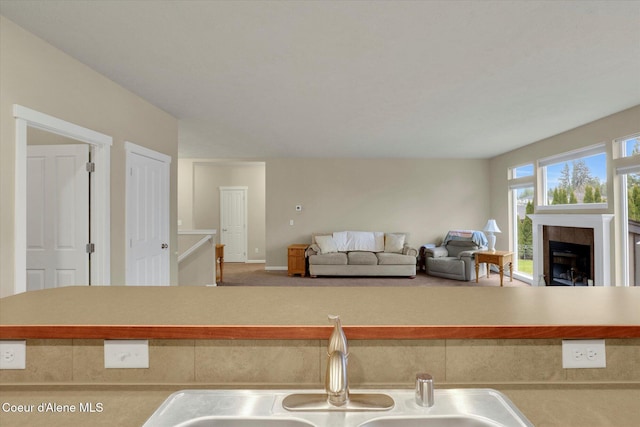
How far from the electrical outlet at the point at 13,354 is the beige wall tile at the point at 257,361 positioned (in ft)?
1.47

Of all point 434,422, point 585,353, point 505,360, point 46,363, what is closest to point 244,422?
point 434,422

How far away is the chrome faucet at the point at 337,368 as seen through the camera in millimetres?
791

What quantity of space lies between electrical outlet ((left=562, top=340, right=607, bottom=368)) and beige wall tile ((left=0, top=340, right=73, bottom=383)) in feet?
4.24

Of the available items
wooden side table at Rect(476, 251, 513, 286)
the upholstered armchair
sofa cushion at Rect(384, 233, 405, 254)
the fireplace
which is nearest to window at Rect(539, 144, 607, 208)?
the fireplace

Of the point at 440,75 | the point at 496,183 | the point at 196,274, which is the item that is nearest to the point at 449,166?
the point at 496,183

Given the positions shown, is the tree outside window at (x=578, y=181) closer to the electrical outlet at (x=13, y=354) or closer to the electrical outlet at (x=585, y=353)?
the electrical outlet at (x=585, y=353)

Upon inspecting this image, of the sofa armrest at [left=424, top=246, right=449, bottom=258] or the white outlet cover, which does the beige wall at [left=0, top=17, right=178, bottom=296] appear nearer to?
the white outlet cover

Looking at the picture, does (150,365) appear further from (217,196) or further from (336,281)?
(217,196)

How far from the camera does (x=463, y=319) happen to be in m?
0.95

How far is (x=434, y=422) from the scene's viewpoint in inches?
31.3

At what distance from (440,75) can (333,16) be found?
4.38 feet

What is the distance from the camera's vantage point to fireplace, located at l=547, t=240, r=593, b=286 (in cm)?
504

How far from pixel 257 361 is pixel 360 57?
96.5 inches

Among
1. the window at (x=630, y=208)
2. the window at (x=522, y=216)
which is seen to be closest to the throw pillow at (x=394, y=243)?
the window at (x=522, y=216)
